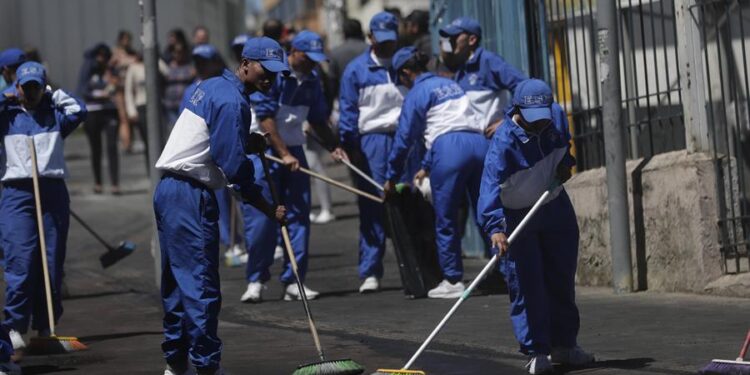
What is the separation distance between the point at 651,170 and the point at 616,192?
11.8 inches

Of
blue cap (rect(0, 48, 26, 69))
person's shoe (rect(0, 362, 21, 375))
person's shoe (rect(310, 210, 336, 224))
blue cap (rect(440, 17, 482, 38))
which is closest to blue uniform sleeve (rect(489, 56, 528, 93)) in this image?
blue cap (rect(440, 17, 482, 38))

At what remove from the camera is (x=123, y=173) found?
26.3m

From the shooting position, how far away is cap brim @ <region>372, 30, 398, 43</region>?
13.9 meters

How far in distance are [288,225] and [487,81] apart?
1.88 metres

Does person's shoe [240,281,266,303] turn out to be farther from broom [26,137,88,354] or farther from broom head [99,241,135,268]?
broom [26,137,88,354]

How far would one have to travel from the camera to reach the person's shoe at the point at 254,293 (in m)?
13.3

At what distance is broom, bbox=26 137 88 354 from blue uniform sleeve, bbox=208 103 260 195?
2.39m

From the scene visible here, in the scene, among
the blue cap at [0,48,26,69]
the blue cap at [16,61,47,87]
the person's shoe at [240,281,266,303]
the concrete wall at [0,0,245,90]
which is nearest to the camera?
the blue cap at [16,61,47,87]

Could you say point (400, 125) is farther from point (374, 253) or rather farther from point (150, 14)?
point (150, 14)

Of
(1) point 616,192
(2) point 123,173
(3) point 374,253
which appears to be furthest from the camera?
(2) point 123,173

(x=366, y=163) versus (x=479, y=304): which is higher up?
(x=366, y=163)

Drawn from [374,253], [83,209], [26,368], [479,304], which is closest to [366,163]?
[374,253]

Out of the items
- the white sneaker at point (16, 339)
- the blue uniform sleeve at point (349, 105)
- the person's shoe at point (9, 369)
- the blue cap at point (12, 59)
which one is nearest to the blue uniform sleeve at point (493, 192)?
the person's shoe at point (9, 369)

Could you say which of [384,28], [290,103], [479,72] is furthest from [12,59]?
[479,72]
